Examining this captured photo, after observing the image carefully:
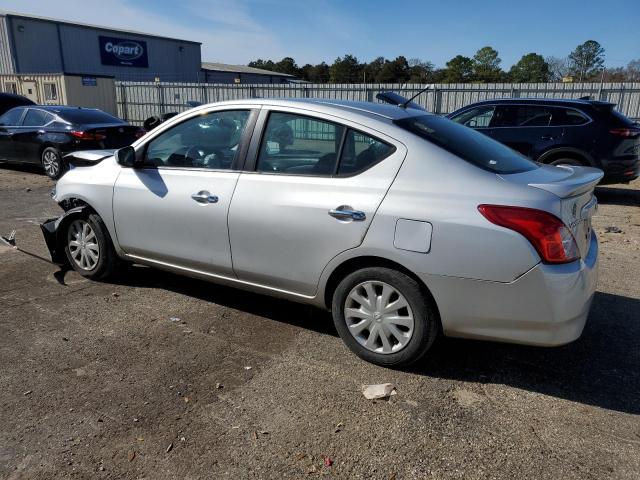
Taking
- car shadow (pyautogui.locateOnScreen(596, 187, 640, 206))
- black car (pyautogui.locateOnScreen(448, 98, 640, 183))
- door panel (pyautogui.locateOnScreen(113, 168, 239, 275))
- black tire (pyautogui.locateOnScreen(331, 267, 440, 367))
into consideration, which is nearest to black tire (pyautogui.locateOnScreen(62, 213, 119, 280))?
door panel (pyautogui.locateOnScreen(113, 168, 239, 275))

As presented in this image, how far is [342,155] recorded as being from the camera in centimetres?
341

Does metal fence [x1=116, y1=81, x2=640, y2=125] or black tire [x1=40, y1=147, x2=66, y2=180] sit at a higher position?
metal fence [x1=116, y1=81, x2=640, y2=125]

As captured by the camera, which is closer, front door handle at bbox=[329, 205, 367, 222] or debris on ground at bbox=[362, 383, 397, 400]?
debris on ground at bbox=[362, 383, 397, 400]

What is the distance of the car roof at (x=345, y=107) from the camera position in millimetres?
3523

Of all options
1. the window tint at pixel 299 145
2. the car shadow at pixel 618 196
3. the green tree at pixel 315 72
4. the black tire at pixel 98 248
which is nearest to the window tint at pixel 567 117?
the car shadow at pixel 618 196

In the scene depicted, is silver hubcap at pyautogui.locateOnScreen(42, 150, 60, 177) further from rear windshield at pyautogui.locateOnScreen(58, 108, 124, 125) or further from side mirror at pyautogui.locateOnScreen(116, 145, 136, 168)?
side mirror at pyautogui.locateOnScreen(116, 145, 136, 168)

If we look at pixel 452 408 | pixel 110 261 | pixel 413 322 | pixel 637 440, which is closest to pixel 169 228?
pixel 110 261

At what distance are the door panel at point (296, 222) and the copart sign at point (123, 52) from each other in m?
41.4

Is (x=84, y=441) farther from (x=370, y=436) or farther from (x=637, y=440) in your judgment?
(x=637, y=440)

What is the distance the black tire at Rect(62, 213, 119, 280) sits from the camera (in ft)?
15.2

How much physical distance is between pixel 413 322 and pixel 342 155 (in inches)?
45.7

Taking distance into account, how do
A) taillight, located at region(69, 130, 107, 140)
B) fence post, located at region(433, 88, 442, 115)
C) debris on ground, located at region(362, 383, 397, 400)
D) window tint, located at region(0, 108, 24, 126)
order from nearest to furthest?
debris on ground, located at region(362, 383, 397, 400) < taillight, located at region(69, 130, 107, 140) < window tint, located at region(0, 108, 24, 126) < fence post, located at region(433, 88, 442, 115)

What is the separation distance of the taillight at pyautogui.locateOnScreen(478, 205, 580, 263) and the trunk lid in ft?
0.30

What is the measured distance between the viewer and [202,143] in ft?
13.3
